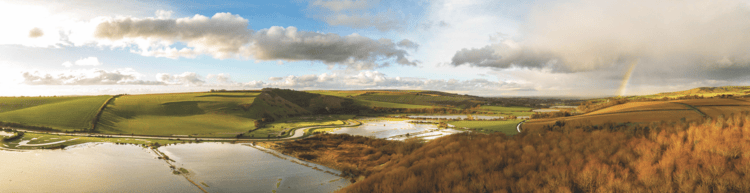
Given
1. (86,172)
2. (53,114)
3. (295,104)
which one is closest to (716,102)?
(86,172)

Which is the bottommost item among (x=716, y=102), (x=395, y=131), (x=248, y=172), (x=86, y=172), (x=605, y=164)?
(x=395, y=131)

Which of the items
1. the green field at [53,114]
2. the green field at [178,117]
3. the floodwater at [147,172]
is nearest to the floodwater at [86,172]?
the floodwater at [147,172]

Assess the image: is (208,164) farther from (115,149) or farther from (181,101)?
(181,101)

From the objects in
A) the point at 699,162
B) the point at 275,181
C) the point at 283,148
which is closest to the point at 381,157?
the point at 275,181

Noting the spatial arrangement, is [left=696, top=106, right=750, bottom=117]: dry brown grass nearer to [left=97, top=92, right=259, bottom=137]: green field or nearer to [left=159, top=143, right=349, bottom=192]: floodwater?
[left=159, top=143, right=349, bottom=192]: floodwater

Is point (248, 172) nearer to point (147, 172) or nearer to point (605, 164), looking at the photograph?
point (147, 172)

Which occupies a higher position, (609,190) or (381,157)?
(609,190)

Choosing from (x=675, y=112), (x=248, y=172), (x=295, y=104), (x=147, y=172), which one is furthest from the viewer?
(x=295, y=104)

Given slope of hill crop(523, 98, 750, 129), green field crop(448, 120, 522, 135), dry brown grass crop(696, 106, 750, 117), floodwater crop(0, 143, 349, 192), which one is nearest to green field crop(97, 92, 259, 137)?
floodwater crop(0, 143, 349, 192)
